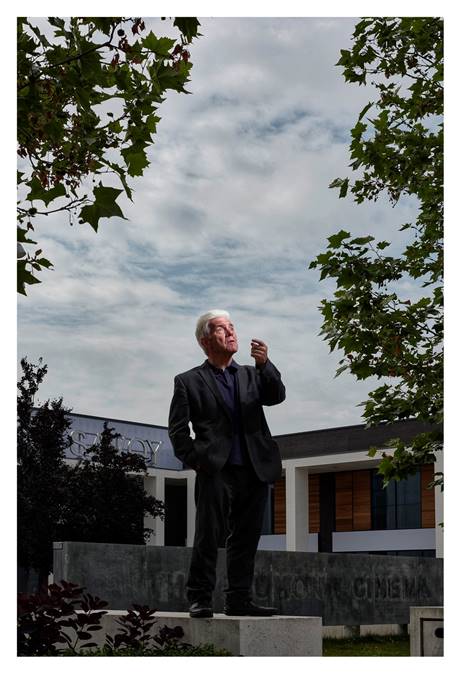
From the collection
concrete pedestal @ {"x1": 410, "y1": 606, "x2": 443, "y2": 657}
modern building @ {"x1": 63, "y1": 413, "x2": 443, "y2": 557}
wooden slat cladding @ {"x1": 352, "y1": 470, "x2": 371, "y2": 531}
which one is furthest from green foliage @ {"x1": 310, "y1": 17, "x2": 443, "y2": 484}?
wooden slat cladding @ {"x1": 352, "y1": 470, "x2": 371, "y2": 531}

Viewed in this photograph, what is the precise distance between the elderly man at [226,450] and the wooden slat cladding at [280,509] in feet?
100

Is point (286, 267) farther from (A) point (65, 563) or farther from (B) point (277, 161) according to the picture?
(A) point (65, 563)

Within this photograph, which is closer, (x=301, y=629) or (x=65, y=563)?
(x=301, y=629)

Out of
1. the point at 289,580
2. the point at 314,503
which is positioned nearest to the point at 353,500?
the point at 314,503

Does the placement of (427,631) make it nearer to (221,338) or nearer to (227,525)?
(227,525)

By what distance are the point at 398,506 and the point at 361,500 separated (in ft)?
6.39

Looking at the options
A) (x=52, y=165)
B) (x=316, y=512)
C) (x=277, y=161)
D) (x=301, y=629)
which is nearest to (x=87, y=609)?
(x=301, y=629)

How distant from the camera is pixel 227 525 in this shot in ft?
21.3

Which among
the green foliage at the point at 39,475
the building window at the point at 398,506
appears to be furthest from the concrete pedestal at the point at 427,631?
the building window at the point at 398,506

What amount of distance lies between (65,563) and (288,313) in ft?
18.8

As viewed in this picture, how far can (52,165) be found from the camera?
657cm

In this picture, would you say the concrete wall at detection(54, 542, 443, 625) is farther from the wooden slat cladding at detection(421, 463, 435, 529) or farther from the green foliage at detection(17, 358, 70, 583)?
the wooden slat cladding at detection(421, 463, 435, 529)

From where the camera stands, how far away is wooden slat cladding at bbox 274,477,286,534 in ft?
121

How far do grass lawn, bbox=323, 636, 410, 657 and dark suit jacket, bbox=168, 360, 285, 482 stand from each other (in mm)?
6708
